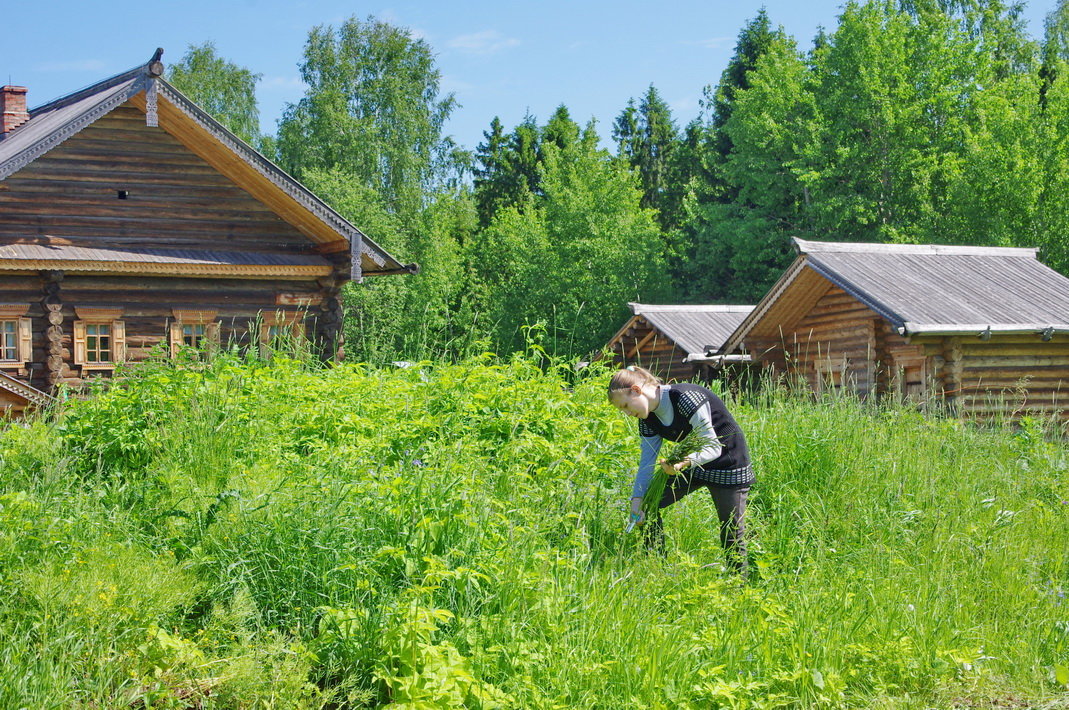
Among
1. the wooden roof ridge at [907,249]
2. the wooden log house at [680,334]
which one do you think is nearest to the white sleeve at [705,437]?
the wooden roof ridge at [907,249]

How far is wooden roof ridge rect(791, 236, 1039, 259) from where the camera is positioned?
1717cm

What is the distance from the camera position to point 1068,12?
1545 inches

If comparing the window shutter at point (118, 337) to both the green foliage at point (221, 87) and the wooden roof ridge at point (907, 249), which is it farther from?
the green foliage at point (221, 87)

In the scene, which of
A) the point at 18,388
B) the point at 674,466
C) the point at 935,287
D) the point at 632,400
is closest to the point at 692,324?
the point at 935,287

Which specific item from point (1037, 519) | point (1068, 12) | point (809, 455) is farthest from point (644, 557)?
point (1068, 12)

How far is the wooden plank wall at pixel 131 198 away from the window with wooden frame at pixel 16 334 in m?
1.20

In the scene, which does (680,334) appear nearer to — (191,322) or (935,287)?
(935,287)

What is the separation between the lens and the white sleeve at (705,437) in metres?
5.10

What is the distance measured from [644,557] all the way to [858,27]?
3148cm

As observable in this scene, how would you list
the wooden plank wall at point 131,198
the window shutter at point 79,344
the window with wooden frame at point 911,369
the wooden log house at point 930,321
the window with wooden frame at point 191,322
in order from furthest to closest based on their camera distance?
1. the window with wooden frame at point 191,322
2. the window shutter at point 79,344
3. the wooden plank wall at point 131,198
4. the window with wooden frame at point 911,369
5. the wooden log house at point 930,321

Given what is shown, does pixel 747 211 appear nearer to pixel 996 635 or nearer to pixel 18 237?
pixel 18 237

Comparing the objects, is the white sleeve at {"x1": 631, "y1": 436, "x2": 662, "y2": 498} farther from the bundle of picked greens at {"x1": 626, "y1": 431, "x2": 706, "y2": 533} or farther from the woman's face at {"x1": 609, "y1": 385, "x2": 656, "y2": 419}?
the woman's face at {"x1": 609, "y1": 385, "x2": 656, "y2": 419}

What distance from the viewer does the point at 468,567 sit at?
426 cm

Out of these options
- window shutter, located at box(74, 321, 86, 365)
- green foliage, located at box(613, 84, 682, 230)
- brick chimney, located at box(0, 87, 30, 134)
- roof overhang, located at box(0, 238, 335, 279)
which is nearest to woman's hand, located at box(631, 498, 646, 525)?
roof overhang, located at box(0, 238, 335, 279)
